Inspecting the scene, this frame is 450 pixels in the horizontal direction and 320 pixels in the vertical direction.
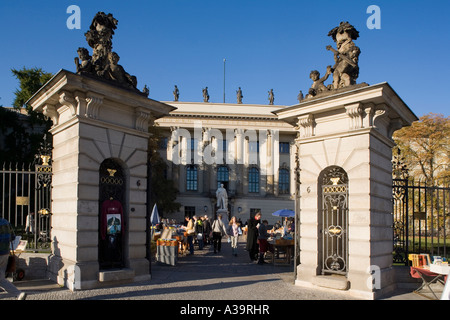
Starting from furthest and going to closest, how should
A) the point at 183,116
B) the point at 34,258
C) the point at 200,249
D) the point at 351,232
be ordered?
the point at 183,116 → the point at 200,249 → the point at 34,258 → the point at 351,232

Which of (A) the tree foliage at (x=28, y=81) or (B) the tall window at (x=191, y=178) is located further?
(B) the tall window at (x=191, y=178)

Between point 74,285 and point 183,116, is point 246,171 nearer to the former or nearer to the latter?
point 183,116

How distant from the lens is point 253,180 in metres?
54.9

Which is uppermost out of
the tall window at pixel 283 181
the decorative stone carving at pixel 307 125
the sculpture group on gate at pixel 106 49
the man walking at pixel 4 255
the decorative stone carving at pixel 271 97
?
the decorative stone carving at pixel 271 97

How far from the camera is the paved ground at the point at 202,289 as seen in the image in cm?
→ 892

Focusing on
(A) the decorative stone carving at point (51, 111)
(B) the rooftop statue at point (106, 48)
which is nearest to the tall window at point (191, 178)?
(A) the decorative stone carving at point (51, 111)

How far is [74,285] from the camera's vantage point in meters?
9.39

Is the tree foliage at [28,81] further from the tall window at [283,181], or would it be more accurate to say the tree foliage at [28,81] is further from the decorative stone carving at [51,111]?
the tall window at [283,181]

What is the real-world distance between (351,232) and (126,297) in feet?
17.1

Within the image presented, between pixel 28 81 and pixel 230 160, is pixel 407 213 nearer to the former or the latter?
pixel 28 81

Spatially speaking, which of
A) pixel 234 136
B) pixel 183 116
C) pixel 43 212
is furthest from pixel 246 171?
pixel 43 212

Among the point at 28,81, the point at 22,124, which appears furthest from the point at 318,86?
the point at 22,124

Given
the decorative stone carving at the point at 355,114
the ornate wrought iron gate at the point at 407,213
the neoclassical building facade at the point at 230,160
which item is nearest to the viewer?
the decorative stone carving at the point at 355,114

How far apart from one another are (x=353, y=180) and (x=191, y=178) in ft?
149
